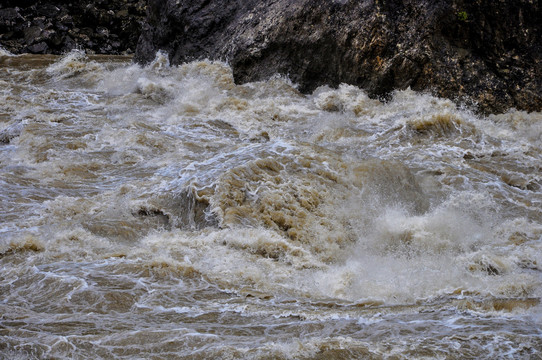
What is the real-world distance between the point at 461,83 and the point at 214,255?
533 centimetres

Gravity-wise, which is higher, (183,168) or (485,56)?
(485,56)

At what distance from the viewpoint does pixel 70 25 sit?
1625cm

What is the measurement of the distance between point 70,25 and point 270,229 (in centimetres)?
1351

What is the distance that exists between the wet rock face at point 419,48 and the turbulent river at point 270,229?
1.05 ft

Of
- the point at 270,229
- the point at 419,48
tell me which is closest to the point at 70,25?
the point at 419,48

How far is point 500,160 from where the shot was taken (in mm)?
6711

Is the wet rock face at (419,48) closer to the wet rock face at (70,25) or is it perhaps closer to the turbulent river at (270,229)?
the turbulent river at (270,229)

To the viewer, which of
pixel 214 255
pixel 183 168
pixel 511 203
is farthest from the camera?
pixel 183 168

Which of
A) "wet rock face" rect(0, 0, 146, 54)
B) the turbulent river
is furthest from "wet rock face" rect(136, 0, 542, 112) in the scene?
"wet rock face" rect(0, 0, 146, 54)

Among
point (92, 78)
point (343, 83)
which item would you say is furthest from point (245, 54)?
point (92, 78)

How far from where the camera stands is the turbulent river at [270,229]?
327cm

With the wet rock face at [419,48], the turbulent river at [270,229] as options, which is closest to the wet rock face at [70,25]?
the turbulent river at [270,229]

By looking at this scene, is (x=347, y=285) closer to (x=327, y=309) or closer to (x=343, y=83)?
(x=327, y=309)

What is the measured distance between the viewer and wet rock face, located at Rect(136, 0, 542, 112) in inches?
326
